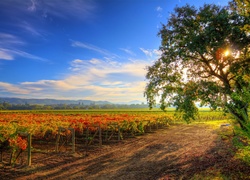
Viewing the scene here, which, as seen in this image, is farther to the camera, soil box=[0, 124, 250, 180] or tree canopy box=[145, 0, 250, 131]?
tree canopy box=[145, 0, 250, 131]

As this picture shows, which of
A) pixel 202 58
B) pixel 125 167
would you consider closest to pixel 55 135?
pixel 125 167

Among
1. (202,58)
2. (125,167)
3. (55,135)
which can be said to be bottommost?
(125,167)

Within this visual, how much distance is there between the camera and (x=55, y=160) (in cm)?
1497

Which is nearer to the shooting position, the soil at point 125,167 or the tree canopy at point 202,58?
the soil at point 125,167

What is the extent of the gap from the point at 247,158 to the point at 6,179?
1153 centimetres

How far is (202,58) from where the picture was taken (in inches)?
655

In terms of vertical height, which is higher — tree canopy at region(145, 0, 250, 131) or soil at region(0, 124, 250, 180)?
tree canopy at region(145, 0, 250, 131)

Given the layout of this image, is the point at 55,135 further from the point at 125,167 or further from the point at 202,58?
the point at 202,58

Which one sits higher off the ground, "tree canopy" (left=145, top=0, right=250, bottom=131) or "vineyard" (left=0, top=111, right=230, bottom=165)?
A: "tree canopy" (left=145, top=0, right=250, bottom=131)

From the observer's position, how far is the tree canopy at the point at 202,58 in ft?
47.6

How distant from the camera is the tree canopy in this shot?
571 inches

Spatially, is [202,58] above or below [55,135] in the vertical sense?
above

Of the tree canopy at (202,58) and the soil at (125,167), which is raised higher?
the tree canopy at (202,58)

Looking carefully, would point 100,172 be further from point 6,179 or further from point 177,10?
point 177,10
